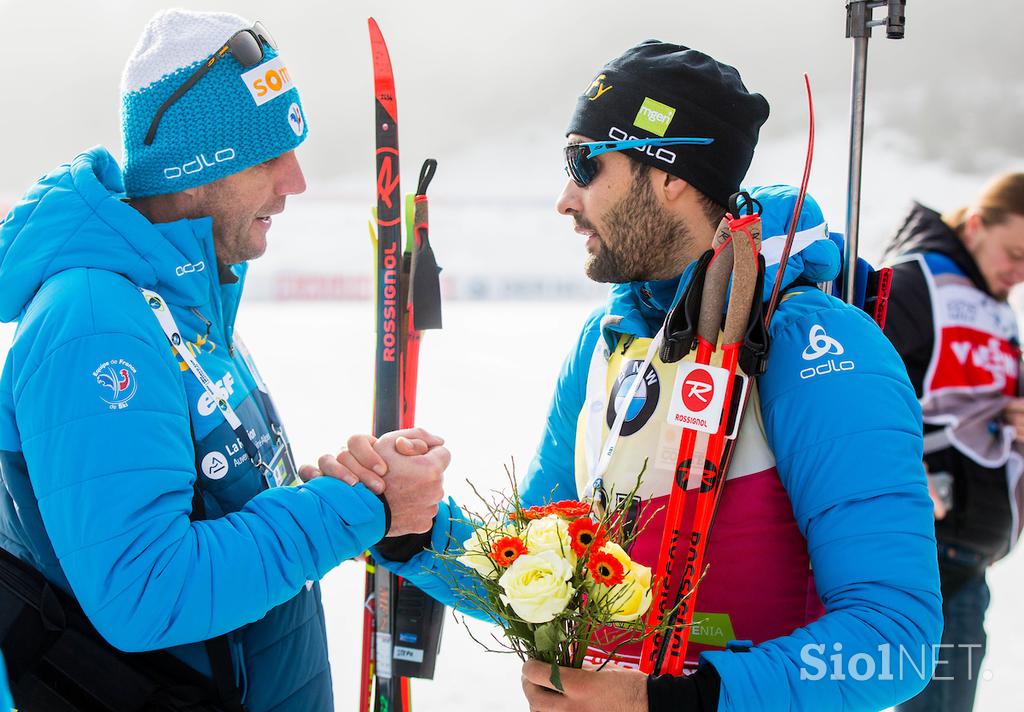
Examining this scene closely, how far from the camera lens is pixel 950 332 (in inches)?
96.9

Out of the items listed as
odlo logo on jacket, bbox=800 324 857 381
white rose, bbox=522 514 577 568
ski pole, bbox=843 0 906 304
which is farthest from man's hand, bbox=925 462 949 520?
white rose, bbox=522 514 577 568

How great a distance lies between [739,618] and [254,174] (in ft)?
3.64

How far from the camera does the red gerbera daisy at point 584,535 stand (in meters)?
1.12

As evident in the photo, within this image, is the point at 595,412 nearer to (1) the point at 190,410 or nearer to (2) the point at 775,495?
(2) the point at 775,495

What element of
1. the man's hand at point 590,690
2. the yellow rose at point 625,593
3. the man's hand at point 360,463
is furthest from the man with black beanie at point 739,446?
the man's hand at point 360,463

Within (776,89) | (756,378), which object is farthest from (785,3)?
(756,378)

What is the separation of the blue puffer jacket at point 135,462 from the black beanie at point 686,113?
0.75 m

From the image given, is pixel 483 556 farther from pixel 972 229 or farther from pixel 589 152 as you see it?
pixel 972 229

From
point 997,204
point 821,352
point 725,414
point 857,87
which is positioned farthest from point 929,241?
point 725,414

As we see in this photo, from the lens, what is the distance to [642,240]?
5.27 ft

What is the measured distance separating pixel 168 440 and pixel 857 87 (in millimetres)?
1234

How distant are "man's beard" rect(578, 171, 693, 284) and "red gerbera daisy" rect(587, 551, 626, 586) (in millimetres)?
629

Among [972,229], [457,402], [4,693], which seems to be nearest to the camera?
[4,693]

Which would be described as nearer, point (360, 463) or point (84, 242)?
point (84, 242)
